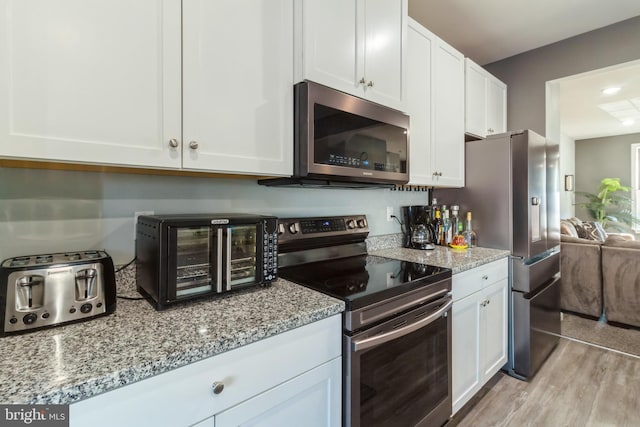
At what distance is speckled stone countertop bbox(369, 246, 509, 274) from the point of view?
1.78 m

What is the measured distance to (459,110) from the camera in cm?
238

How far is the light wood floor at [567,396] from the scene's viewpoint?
1800 millimetres

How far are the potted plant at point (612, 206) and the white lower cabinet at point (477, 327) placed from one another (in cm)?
621

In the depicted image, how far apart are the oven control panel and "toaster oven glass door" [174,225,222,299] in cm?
53

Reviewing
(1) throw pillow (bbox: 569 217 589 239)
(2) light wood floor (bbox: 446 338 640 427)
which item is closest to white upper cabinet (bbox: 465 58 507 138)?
(2) light wood floor (bbox: 446 338 640 427)

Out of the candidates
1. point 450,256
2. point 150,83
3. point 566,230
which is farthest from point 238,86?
point 566,230

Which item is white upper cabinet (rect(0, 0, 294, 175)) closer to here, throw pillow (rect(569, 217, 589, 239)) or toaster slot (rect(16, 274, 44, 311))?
toaster slot (rect(16, 274, 44, 311))

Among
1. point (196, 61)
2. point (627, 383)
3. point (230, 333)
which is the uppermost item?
point (196, 61)

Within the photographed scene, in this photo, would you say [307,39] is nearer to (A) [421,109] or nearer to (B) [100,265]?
(A) [421,109]

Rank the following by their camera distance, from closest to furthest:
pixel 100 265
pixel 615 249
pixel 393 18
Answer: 1. pixel 100 265
2. pixel 393 18
3. pixel 615 249

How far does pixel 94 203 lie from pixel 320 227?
3.48 ft

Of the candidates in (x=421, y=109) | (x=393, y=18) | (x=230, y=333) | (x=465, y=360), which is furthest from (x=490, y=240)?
(x=230, y=333)

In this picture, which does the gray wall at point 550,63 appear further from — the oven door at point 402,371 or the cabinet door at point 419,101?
the oven door at point 402,371

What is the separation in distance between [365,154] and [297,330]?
0.95 meters
